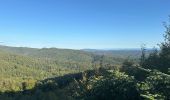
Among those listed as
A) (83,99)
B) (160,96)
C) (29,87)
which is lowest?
(29,87)

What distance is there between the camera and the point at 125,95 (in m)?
13.5

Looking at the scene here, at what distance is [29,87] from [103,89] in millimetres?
183357

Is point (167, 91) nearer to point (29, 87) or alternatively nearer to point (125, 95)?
point (125, 95)

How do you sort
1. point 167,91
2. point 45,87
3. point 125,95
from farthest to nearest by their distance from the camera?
point 45,87
point 125,95
point 167,91

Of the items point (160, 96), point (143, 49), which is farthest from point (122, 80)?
point (143, 49)

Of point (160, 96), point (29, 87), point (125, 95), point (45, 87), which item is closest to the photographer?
point (160, 96)

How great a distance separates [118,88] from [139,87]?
1398mm

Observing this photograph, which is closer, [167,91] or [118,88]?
[167,91]

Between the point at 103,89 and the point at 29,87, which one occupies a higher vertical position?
the point at 103,89

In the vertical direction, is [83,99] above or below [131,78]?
below

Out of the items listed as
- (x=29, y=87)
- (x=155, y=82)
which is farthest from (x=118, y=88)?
(x=29, y=87)

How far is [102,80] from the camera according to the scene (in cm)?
1460

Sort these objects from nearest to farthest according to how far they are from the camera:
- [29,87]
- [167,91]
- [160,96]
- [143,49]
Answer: [160,96]
[167,91]
[143,49]
[29,87]

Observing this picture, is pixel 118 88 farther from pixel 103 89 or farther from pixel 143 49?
pixel 143 49
